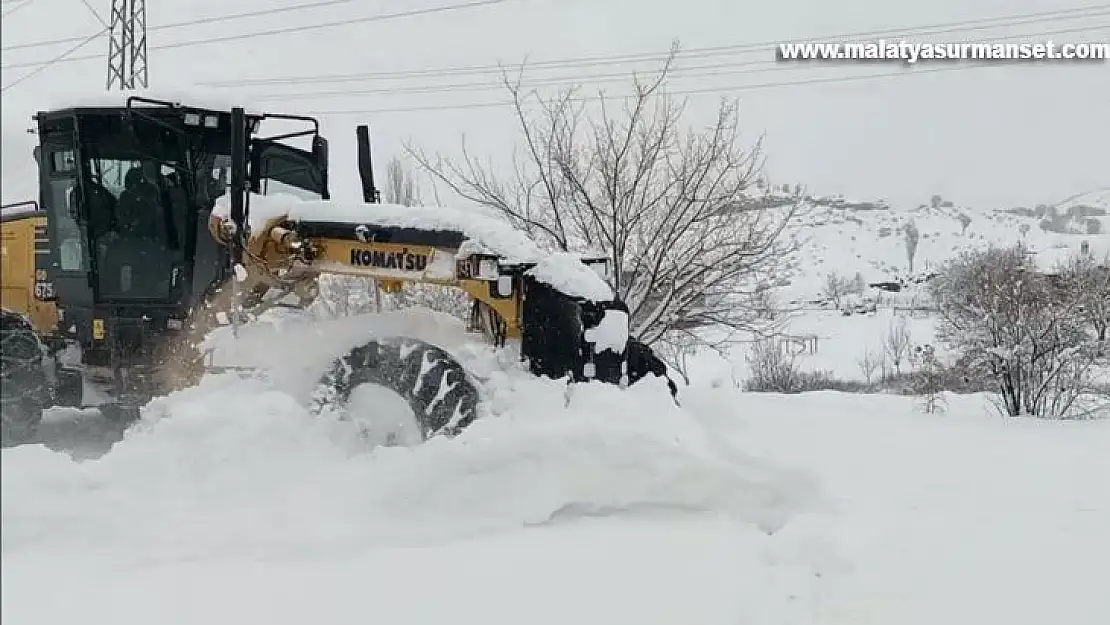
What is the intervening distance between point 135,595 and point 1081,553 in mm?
4566

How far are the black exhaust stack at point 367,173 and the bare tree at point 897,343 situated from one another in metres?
28.4

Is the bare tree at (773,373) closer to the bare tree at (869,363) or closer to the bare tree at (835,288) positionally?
the bare tree at (835,288)

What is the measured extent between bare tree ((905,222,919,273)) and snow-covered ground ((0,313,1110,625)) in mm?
28625

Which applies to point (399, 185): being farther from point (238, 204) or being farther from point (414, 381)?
point (414, 381)

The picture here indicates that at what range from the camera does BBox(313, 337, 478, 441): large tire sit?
5727 mm

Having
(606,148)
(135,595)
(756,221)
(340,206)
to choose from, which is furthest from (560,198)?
(135,595)

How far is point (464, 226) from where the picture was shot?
5.99 m

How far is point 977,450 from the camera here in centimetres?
875

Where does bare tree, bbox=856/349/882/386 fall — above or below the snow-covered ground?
below

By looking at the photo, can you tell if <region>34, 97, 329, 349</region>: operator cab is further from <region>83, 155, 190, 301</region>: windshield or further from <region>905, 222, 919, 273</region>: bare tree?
<region>905, 222, 919, 273</region>: bare tree

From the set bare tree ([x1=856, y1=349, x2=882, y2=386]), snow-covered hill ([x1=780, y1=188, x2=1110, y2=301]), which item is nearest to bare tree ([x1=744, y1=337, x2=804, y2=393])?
snow-covered hill ([x1=780, y1=188, x2=1110, y2=301])

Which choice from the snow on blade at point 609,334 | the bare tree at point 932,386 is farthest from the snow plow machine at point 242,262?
the bare tree at point 932,386

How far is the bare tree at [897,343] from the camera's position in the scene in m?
33.4

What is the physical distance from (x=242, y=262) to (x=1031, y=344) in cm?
1455
